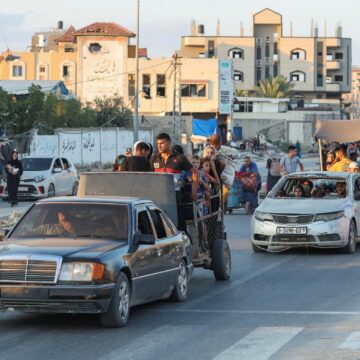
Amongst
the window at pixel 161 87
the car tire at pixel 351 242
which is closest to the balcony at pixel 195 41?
the window at pixel 161 87

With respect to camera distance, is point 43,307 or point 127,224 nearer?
point 43,307

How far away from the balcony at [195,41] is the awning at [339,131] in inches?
4706

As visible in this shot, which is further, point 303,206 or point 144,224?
point 303,206

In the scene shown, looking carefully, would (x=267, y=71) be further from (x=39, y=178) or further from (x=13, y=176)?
(x=13, y=176)

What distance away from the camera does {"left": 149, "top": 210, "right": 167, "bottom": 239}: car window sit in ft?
42.9

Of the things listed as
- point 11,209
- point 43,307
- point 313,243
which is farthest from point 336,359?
point 11,209

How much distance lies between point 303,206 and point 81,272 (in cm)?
934

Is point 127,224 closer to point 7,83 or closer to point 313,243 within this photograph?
point 313,243

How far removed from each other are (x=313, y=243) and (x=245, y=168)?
11.0 metres

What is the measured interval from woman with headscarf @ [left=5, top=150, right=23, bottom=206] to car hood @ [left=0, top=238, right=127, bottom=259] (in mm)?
23234

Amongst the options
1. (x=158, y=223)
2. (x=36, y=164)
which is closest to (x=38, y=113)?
(x=36, y=164)

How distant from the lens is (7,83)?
81.7 m

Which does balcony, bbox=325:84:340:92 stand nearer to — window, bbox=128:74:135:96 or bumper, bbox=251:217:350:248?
window, bbox=128:74:135:96

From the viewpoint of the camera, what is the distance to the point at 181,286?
13.5 m
